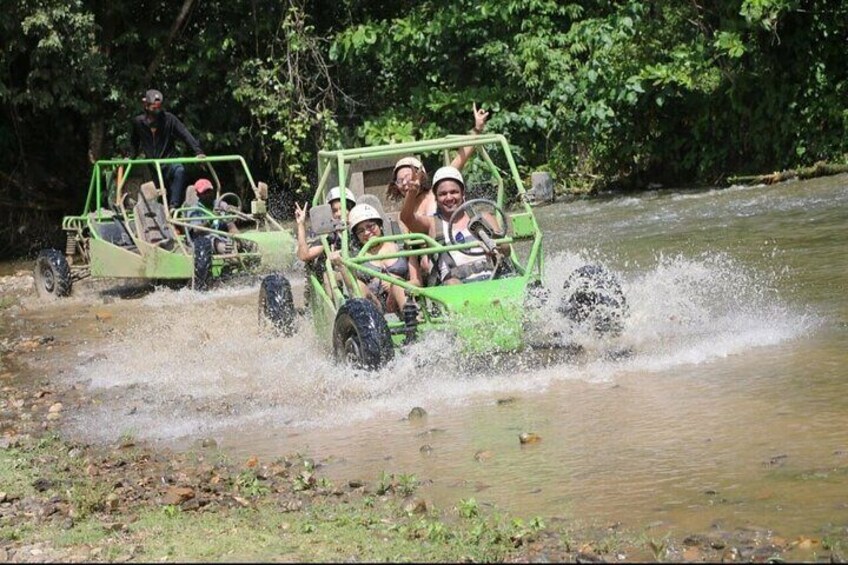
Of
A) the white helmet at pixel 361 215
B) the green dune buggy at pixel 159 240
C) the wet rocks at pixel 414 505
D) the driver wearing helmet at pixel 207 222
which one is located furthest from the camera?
the driver wearing helmet at pixel 207 222

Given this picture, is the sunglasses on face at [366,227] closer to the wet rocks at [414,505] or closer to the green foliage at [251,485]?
the green foliage at [251,485]

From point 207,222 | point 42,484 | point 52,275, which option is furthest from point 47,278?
point 42,484

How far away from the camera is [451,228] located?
30.6ft

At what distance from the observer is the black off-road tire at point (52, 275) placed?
50.7ft

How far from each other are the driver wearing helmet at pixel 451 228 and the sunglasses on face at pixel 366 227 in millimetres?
439

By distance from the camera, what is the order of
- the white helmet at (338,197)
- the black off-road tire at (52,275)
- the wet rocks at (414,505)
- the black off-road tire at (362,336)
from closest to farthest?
the wet rocks at (414,505), the black off-road tire at (362,336), the white helmet at (338,197), the black off-road tire at (52,275)

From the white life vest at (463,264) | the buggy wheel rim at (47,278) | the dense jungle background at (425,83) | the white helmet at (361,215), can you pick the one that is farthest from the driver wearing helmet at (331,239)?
the dense jungle background at (425,83)

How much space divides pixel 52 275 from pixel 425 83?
8138 millimetres

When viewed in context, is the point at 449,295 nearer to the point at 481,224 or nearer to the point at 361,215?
the point at 481,224

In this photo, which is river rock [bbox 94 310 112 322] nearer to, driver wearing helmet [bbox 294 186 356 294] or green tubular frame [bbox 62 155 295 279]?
green tubular frame [bbox 62 155 295 279]

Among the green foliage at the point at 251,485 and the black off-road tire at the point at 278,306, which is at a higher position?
the black off-road tire at the point at 278,306

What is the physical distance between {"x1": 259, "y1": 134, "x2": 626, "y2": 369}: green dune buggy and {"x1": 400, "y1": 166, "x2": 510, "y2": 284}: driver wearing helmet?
2.0 inches

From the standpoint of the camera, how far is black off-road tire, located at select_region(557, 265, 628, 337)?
8797 mm

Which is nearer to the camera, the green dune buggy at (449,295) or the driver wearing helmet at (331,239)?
the green dune buggy at (449,295)
